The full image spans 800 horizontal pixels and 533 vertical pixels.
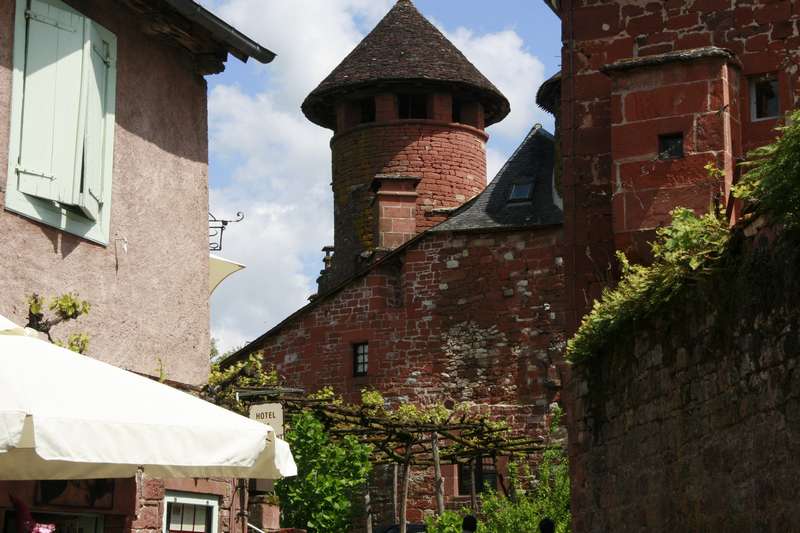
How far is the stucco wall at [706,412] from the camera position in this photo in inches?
332

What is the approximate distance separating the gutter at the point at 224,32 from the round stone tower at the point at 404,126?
2085cm

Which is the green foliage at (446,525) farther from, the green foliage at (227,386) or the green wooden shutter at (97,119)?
the green wooden shutter at (97,119)

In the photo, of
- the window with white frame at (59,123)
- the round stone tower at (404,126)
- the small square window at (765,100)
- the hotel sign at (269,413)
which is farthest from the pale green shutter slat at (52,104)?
the round stone tower at (404,126)

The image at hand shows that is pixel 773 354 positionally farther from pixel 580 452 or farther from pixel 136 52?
pixel 136 52

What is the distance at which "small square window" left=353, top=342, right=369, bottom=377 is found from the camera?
28.8 metres

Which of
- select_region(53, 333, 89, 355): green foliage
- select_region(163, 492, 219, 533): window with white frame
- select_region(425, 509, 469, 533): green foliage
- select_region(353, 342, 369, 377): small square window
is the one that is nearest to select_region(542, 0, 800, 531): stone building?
select_region(163, 492, 219, 533): window with white frame

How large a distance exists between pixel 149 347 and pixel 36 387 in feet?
16.2

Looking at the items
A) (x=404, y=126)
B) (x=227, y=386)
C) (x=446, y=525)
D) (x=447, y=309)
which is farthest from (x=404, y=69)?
(x=227, y=386)

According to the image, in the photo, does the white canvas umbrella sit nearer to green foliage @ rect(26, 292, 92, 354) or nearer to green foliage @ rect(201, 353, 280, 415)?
green foliage @ rect(26, 292, 92, 354)

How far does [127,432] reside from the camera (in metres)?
6.86

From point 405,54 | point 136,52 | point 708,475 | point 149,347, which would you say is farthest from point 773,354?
point 405,54

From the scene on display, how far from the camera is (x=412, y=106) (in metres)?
35.9

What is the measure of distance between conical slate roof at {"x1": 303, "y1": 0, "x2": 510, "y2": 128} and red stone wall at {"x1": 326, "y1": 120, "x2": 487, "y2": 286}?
99 cm

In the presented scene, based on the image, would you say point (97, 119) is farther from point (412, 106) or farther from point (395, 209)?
point (412, 106)
